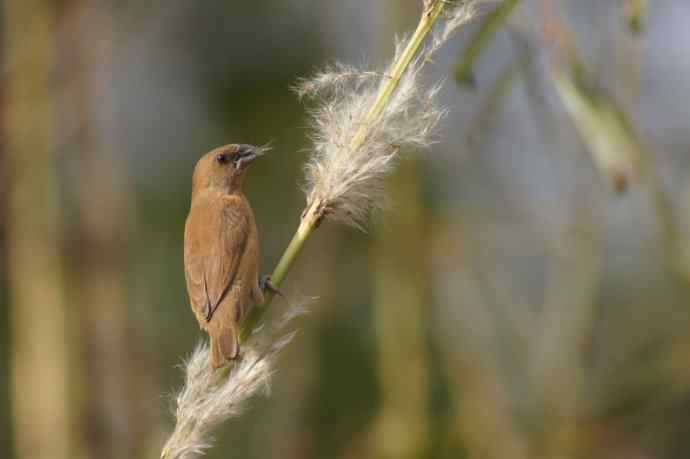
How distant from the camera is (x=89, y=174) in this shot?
4.74 metres

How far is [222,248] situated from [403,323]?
103cm

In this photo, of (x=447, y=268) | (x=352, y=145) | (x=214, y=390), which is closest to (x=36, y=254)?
(x=447, y=268)

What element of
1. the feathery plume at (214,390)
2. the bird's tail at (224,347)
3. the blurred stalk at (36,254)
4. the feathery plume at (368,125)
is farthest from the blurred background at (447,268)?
the feathery plume at (214,390)

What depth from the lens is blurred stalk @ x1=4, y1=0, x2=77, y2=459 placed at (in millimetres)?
4359

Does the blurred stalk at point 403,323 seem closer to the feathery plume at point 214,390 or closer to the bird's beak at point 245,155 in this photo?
the bird's beak at point 245,155

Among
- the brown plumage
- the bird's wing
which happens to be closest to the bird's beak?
the brown plumage

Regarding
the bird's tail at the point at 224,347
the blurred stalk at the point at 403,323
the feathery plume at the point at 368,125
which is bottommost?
the blurred stalk at the point at 403,323

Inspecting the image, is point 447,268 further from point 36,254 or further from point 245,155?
point 36,254

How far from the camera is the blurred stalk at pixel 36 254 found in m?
4.36

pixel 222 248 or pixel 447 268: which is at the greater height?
pixel 222 248

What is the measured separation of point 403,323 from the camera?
15.2ft

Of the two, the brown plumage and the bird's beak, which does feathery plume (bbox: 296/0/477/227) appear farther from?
the bird's beak

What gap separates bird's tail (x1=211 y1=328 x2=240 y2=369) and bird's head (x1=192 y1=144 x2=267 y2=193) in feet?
3.82

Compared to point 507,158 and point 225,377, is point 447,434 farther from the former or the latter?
point 225,377
